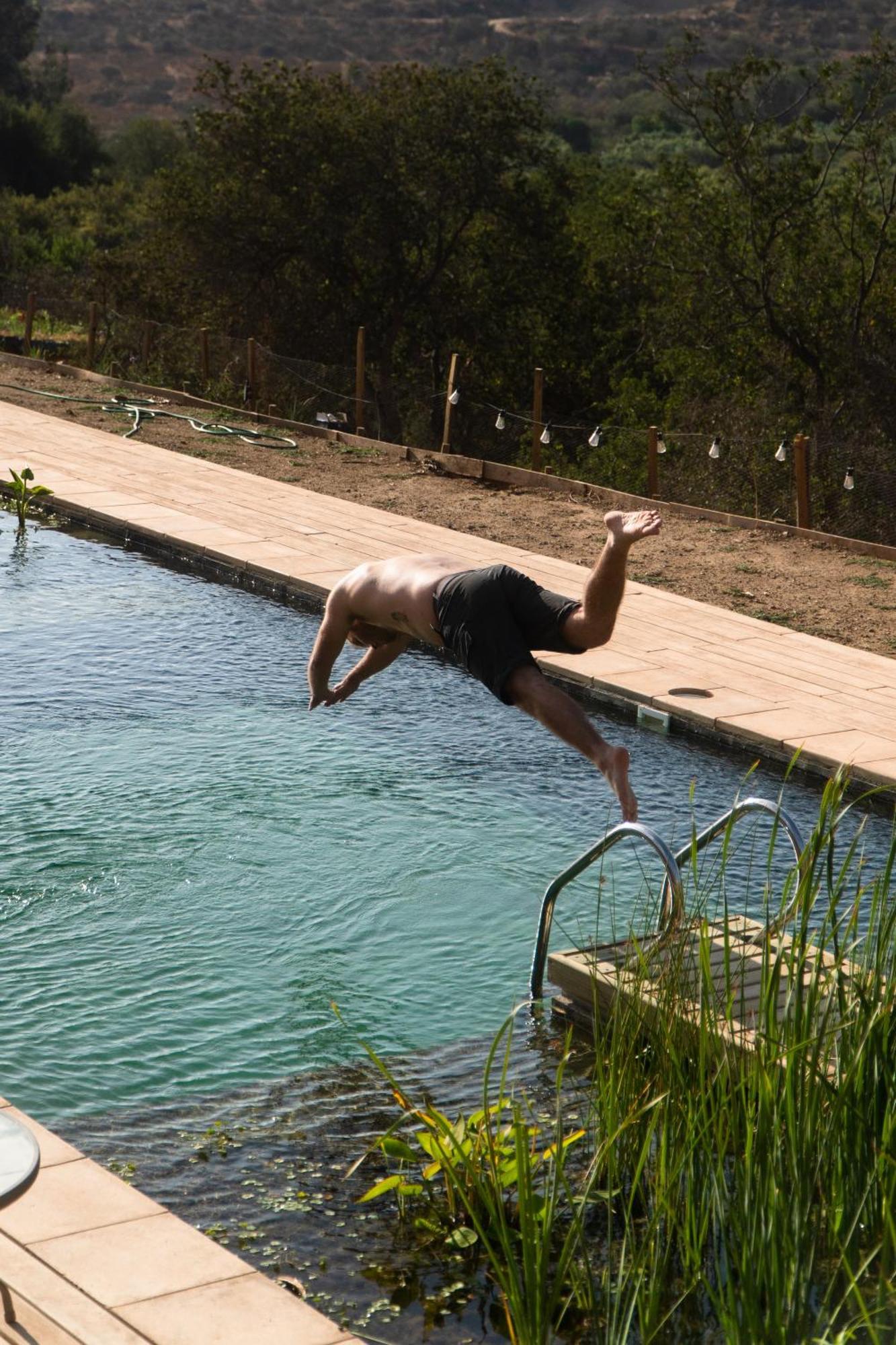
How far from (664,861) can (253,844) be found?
2228 mm

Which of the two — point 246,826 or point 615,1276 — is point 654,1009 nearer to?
point 615,1276

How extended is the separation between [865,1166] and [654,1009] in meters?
0.76

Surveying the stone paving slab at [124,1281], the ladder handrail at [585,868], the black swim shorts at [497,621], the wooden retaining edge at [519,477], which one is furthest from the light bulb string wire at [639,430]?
the stone paving slab at [124,1281]

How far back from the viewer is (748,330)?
1764 centimetres

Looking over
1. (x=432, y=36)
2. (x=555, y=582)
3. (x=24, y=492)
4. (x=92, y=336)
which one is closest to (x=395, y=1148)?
(x=555, y=582)

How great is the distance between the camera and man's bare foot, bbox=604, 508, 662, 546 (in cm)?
413

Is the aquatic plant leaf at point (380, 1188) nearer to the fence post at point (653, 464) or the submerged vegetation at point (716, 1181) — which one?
the submerged vegetation at point (716, 1181)

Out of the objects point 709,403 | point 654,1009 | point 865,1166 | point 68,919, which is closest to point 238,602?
point 68,919

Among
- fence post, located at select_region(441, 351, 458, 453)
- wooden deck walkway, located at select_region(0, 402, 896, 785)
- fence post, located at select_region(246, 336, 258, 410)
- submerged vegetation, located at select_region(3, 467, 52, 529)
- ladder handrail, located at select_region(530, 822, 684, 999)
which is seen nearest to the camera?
ladder handrail, located at select_region(530, 822, 684, 999)

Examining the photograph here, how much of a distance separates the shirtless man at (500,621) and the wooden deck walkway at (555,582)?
1.48 m

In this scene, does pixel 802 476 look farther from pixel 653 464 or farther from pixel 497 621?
pixel 497 621

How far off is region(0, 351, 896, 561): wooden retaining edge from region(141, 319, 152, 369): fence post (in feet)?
1.72

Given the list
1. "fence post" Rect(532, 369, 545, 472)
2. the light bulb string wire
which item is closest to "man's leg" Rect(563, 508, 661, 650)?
the light bulb string wire

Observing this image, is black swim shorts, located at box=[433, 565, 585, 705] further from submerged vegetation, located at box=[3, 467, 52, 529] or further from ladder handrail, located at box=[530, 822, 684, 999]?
submerged vegetation, located at box=[3, 467, 52, 529]
